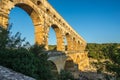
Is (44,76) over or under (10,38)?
under

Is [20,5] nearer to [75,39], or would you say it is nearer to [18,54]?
[18,54]

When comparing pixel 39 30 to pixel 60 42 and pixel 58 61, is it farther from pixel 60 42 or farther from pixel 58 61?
pixel 60 42

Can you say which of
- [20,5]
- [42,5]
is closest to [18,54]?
[20,5]

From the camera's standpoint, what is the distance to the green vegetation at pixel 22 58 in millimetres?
9148

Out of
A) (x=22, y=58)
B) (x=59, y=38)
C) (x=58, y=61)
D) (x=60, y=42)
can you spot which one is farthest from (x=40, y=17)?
(x=22, y=58)

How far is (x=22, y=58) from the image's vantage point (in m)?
9.51

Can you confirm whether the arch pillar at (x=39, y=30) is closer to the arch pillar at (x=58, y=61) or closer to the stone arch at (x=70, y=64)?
the arch pillar at (x=58, y=61)

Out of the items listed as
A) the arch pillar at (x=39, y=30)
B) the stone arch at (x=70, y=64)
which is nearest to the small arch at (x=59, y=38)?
the stone arch at (x=70, y=64)

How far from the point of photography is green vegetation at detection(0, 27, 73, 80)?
9148 mm

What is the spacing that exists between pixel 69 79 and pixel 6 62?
4.75 meters

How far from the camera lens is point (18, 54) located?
9555 mm

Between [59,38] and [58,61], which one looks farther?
[59,38]

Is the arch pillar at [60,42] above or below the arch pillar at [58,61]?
above

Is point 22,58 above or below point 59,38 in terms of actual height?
below
